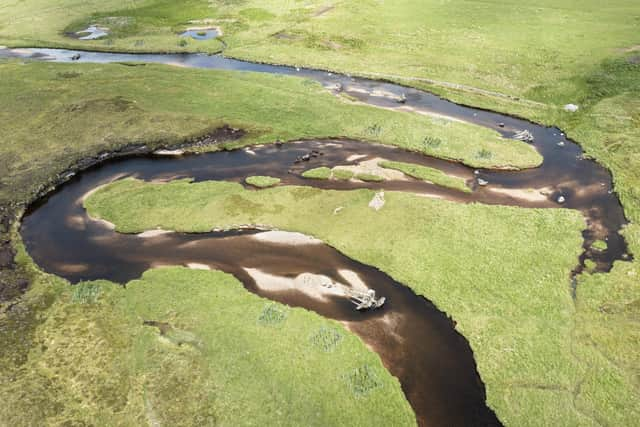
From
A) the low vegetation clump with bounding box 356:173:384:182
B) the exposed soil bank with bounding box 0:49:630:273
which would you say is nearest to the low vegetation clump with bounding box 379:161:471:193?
the low vegetation clump with bounding box 356:173:384:182

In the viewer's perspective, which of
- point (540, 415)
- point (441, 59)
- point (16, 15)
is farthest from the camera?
point (16, 15)

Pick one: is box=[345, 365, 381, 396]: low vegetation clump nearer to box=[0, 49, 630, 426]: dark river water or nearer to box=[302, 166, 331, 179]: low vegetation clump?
box=[0, 49, 630, 426]: dark river water

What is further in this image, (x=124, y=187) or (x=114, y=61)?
(x=114, y=61)

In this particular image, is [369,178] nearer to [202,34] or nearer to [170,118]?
[170,118]

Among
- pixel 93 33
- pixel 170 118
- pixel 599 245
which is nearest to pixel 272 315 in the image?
pixel 599 245

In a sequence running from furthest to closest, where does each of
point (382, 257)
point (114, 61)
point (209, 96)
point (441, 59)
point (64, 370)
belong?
1. point (114, 61)
2. point (441, 59)
3. point (209, 96)
4. point (382, 257)
5. point (64, 370)

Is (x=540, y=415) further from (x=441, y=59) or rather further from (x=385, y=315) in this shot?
(x=441, y=59)

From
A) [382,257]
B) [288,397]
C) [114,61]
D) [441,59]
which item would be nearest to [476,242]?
[382,257]

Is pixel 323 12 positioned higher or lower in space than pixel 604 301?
higher
